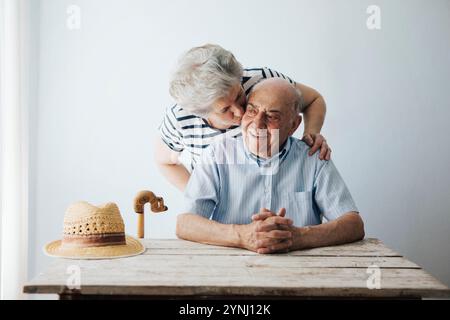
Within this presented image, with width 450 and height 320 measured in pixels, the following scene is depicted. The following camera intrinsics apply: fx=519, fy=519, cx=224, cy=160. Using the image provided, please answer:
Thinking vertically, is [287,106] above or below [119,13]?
below

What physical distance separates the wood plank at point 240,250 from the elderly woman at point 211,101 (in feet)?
1.30

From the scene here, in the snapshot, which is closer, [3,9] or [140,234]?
[140,234]

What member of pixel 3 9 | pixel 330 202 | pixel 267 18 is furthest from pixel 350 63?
pixel 3 9

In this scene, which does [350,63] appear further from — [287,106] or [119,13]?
[119,13]

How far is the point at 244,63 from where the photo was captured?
298 centimetres

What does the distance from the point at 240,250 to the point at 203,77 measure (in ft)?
2.13

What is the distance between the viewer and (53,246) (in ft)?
5.51

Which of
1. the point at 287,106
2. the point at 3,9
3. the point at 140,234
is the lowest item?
the point at 140,234

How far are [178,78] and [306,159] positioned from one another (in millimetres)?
586

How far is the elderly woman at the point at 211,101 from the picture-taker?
1.93 m

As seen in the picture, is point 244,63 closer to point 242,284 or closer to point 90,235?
point 90,235

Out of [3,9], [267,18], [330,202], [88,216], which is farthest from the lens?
[267,18]
